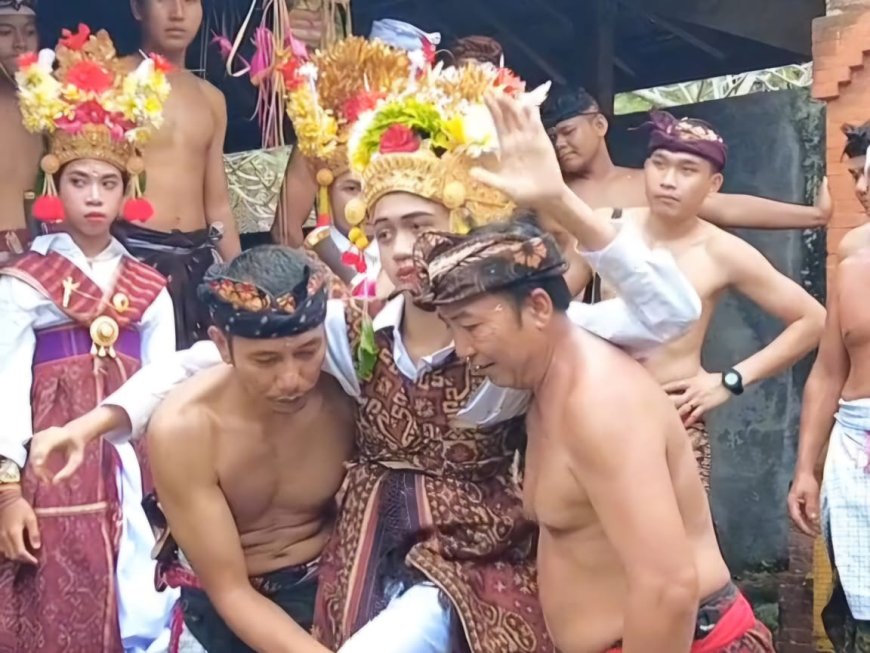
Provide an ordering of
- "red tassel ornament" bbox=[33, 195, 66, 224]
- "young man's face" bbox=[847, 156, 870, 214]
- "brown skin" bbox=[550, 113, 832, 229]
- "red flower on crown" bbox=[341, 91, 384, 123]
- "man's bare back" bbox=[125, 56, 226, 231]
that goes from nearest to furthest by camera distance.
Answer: "red flower on crown" bbox=[341, 91, 384, 123] < "young man's face" bbox=[847, 156, 870, 214] < "red tassel ornament" bbox=[33, 195, 66, 224] < "man's bare back" bbox=[125, 56, 226, 231] < "brown skin" bbox=[550, 113, 832, 229]

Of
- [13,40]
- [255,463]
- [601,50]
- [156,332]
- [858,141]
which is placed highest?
[13,40]

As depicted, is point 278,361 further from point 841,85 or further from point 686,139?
point 841,85

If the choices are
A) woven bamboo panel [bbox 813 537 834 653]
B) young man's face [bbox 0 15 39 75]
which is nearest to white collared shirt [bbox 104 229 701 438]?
young man's face [bbox 0 15 39 75]

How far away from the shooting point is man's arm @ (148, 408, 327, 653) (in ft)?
9.00

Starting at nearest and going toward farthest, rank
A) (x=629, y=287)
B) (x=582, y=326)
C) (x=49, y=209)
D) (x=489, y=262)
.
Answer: (x=489, y=262)
(x=629, y=287)
(x=582, y=326)
(x=49, y=209)

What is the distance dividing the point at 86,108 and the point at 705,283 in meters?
2.15

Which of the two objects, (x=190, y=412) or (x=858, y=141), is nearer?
(x=190, y=412)

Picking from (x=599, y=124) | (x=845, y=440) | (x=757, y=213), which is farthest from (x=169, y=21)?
(x=845, y=440)

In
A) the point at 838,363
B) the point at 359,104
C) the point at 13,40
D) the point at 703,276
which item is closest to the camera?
the point at 359,104

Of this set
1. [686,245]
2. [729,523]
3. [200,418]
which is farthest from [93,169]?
[729,523]

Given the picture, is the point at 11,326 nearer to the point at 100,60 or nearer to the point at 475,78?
the point at 100,60

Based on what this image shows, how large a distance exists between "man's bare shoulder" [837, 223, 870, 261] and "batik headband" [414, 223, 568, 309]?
5.86 feet

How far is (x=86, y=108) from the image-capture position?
3.82 m

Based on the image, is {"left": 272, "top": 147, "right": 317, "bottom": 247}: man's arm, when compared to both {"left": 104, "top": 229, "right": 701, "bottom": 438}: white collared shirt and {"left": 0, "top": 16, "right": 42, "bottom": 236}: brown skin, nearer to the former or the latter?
{"left": 0, "top": 16, "right": 42, "bottom": 236}: brown skin
